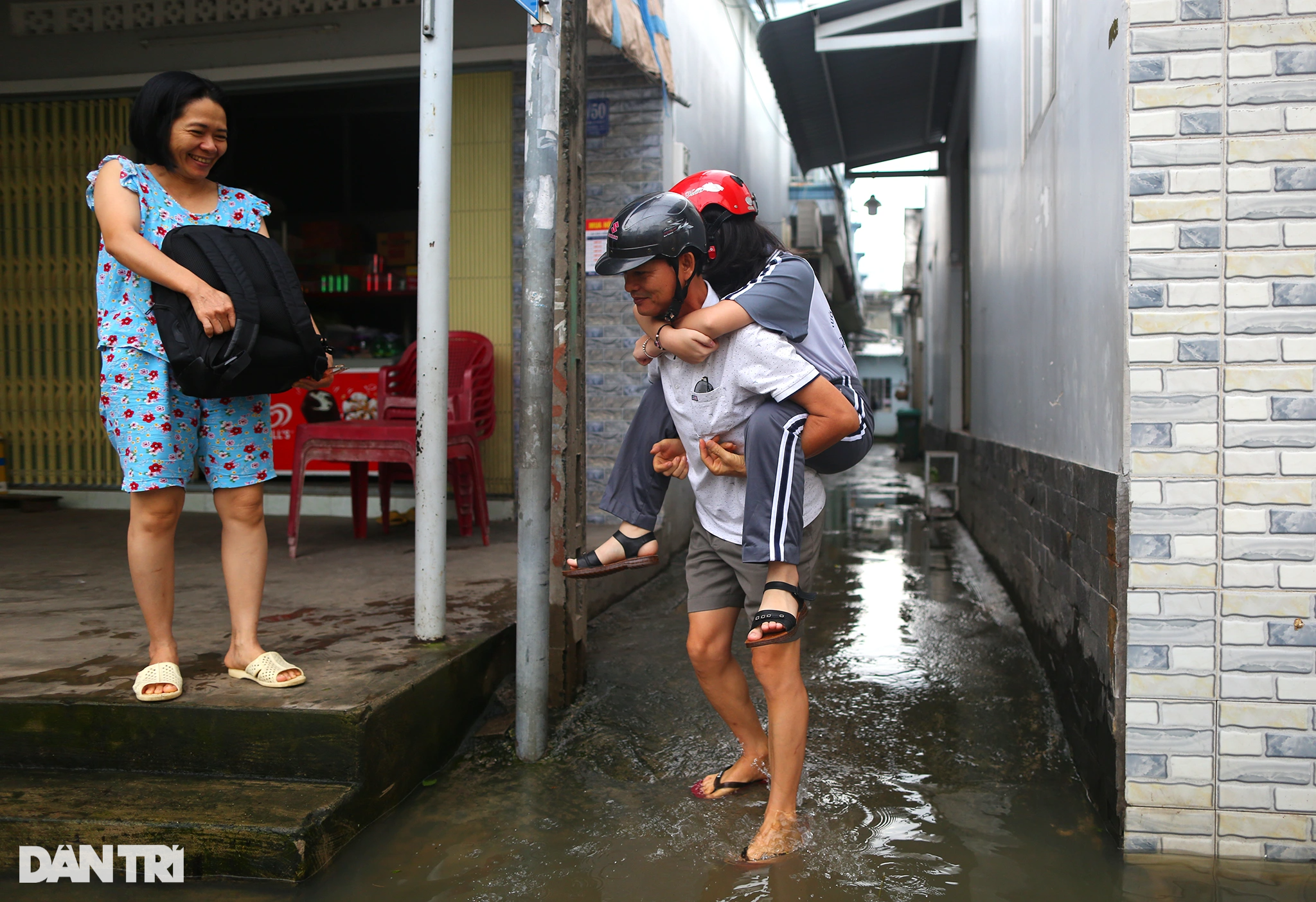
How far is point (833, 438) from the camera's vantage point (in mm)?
2279

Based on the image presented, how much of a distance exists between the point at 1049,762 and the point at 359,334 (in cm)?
541

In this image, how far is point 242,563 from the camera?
8.67 feet

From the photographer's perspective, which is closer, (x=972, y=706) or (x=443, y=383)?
(x=443, y=383)

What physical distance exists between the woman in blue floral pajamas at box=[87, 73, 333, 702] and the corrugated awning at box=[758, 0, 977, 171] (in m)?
5.07

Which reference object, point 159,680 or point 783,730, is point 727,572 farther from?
point 159,680

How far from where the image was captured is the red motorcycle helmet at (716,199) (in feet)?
7.82

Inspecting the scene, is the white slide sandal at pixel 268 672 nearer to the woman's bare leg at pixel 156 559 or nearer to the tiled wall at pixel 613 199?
the woman's bare leg at pixel 156 559

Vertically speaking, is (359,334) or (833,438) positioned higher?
(359,334)

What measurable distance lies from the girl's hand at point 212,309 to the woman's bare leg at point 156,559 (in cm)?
47

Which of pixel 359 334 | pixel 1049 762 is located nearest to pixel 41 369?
pixel 359 334

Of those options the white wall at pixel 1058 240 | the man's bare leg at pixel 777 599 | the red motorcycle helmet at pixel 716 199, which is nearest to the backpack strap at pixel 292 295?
the red motorcycle helmet at pixel 716 199

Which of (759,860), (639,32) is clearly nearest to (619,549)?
(759,860)

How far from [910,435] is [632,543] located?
54.6 ft

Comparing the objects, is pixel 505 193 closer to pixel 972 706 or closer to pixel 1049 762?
pixel 972 706
